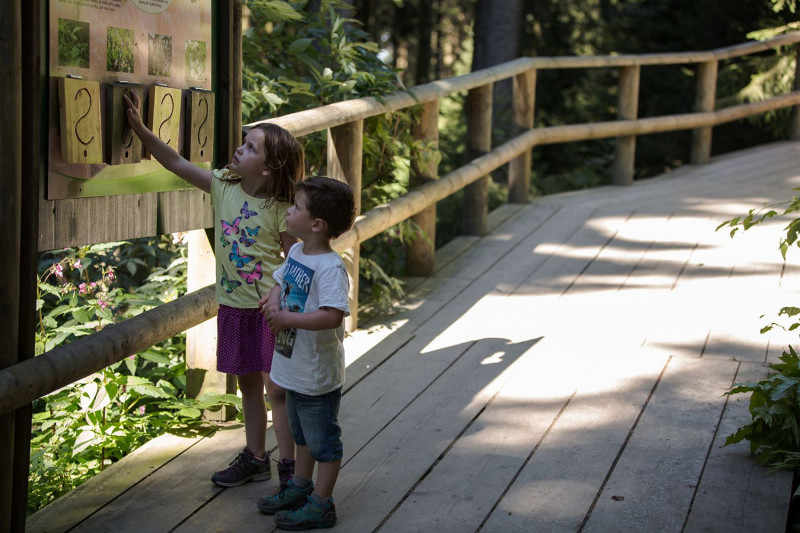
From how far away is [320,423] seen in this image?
2865 millimetres

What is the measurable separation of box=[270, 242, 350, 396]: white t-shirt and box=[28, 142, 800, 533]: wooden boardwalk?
0.45 metres

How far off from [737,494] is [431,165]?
305 cm

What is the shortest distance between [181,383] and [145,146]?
1.61m

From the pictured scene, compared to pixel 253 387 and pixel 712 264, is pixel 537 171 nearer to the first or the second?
pixel 712 264

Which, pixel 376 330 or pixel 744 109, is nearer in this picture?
pixel 376 330

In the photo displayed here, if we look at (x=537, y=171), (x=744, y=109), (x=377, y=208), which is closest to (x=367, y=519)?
(x=377, y=208)

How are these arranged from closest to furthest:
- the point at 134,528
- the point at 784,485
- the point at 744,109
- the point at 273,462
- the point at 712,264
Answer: the point at 134,528
the point at 784,485
the point at 273,462
the point at 712,264
the point at 744,109

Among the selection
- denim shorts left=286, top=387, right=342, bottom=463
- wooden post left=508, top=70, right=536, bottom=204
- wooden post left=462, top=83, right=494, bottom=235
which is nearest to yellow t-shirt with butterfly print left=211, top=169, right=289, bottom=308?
denim shorts left=286, top=387, right=342, bottom=463

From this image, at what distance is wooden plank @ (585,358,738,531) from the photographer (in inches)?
118

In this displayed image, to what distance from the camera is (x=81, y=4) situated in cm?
271

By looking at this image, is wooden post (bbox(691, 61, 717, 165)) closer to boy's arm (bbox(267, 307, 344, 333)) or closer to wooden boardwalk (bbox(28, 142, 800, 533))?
wooden boardwalk (bbox(28, 142, 800, 533))

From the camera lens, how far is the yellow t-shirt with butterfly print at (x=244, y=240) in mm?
3096

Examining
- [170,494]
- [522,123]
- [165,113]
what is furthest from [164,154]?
[522,123]

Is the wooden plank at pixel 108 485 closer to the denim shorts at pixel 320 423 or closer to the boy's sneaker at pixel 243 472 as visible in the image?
the boy's sneaker at pixel 243 472
